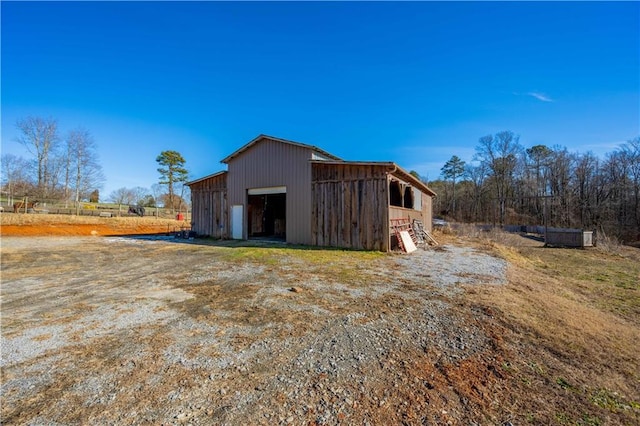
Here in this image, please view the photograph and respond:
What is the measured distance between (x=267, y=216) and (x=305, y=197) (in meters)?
6.00

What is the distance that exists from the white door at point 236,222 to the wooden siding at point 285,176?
316 millimetres

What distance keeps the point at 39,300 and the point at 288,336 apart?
4801 millimetres

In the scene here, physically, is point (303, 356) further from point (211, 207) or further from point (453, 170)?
point (453, 170)

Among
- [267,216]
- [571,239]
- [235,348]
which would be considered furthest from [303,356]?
[571,239]

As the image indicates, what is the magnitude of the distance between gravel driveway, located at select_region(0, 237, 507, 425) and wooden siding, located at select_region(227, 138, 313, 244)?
6435 mm

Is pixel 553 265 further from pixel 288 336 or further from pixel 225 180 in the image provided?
pixel 225 180

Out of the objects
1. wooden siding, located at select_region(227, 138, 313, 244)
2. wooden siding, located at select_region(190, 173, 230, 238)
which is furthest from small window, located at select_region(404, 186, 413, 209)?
wooden siding, located at select_region(190, 173, 230, 238)

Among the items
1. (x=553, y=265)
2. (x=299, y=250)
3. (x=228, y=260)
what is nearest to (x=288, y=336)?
(x=228, y=260)

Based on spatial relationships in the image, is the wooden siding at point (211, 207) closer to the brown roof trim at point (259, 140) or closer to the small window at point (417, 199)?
the brown roof trim at point (259, 140)

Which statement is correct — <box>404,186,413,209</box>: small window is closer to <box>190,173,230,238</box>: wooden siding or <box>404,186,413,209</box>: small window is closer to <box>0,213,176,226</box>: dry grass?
<box>190,173,230,238</box>: wooden siding

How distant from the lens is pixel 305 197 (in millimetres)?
12766

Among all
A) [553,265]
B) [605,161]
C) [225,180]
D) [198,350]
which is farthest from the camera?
[605,161]

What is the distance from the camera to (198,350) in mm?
3084

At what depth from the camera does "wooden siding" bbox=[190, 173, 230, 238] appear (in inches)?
628
